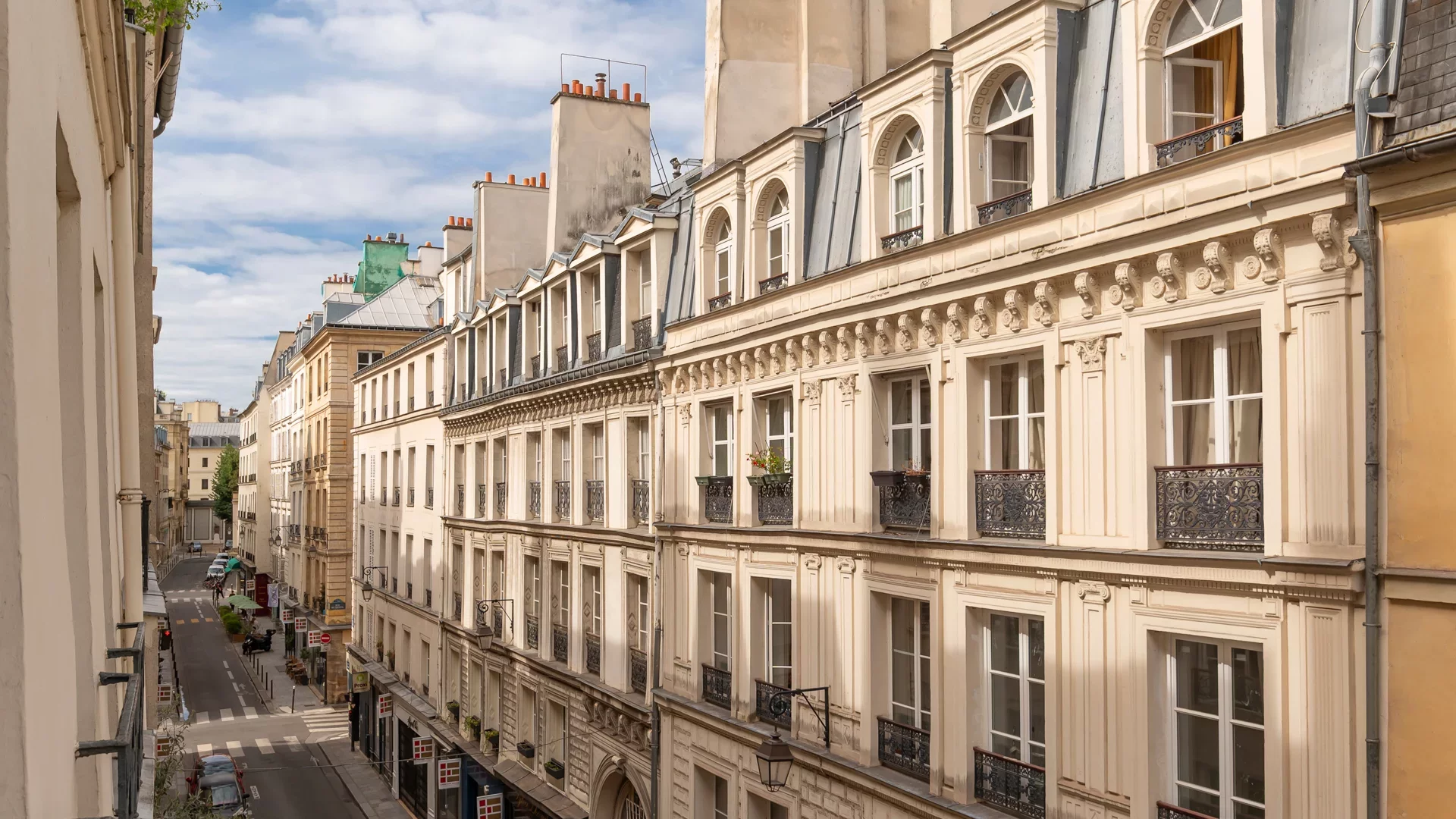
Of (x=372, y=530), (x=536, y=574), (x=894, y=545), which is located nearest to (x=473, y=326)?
(x=536, y=574)

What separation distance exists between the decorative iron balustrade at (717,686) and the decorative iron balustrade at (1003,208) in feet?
25.4

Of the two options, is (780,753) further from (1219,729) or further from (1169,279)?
(1169,279)

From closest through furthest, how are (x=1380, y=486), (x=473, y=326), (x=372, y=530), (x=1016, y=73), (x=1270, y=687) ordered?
(x=1380, y=486), (x=1270, y=687), (x=1016, y=73), (x=473, y=326), (x=372, y=530)

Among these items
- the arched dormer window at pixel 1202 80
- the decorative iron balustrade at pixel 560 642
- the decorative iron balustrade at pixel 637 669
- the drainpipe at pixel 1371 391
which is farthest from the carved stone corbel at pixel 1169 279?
the decorative iron balustrade at pixel 560 642

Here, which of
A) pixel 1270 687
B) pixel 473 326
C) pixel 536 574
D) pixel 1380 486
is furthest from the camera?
pixel 473 326

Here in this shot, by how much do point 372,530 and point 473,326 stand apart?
1411 cm

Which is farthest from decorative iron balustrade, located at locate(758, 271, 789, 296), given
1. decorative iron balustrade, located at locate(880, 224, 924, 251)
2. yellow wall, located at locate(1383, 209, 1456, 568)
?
yellow wall, located at locate(1383, 209, 1456, 568)

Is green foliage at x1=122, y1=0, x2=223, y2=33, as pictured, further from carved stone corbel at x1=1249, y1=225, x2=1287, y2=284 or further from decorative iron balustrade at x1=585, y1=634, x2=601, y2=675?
decorative iron balustrade at x1=585, y1=634, x2=601, y2=675

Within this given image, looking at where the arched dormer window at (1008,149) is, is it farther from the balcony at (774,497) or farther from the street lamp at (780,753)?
the street lamp at (780,753)

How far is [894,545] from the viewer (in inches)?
529

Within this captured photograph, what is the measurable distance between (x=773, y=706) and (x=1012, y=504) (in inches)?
206

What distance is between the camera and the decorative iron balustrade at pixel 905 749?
42.8ft

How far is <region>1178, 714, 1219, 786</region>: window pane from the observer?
9891 millimetres

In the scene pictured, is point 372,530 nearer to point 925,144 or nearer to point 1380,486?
point 925,144
